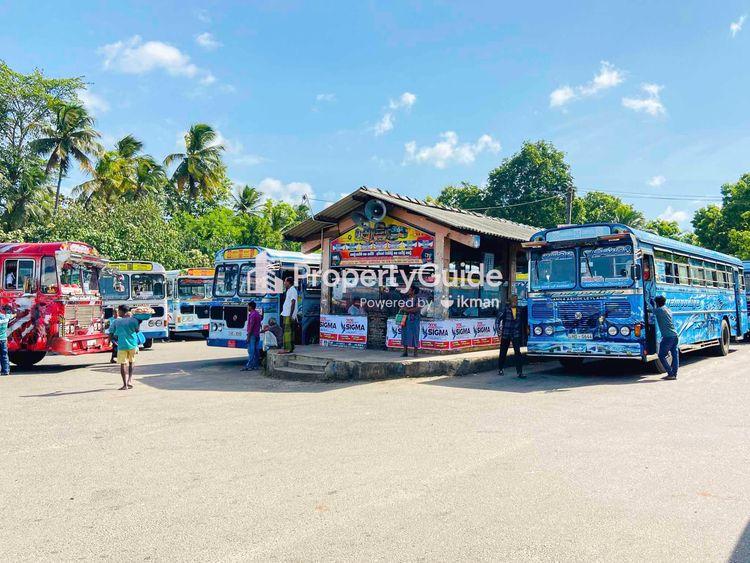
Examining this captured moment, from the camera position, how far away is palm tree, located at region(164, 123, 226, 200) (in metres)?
41.2

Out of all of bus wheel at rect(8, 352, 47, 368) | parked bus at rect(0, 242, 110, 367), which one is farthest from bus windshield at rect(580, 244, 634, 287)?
bus wheel at rect(8, 352, 47, 368)

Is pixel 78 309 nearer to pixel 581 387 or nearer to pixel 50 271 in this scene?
pixel 50 271

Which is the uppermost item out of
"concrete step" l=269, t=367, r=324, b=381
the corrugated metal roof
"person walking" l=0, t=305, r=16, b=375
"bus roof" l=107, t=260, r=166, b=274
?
the corrugated metal roof

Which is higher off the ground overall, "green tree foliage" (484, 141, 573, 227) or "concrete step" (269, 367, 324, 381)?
"green tree foliage" (484, 141, 573, 227)

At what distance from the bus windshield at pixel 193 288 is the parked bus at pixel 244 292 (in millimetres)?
9227

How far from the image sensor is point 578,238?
12.3 metres

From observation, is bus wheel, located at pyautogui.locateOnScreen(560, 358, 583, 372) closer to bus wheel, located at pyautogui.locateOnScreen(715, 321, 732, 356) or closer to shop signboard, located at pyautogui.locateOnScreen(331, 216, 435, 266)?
shop signboard, located at pyautogui.locateOnScreen(331, 216, 435, 266)

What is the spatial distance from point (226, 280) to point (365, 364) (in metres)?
5.89

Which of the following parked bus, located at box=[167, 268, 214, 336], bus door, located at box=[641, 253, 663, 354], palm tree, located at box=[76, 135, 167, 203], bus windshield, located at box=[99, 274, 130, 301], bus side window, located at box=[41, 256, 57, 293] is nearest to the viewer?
bus door, located at box=[641, 253, 663, 354]

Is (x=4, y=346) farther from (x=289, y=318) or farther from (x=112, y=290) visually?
(x=289, y=318)

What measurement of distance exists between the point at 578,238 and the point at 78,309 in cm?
1237

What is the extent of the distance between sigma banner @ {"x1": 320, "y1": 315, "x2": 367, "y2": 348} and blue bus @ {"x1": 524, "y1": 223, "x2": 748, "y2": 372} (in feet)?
14.5

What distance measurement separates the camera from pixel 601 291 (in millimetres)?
11938

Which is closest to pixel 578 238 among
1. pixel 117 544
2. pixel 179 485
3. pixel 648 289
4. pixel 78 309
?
pixel 648 289
